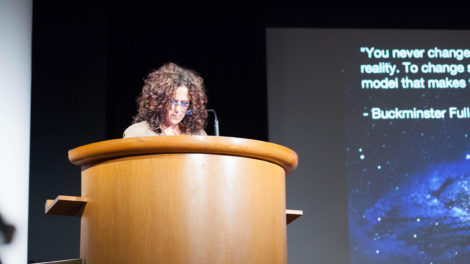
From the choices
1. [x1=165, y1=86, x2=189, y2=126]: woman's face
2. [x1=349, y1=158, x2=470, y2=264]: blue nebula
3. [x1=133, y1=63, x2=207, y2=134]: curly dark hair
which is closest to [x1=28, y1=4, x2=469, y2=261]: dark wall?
[x1=349, y1=158, x2=470, y2=264]: blue nebula

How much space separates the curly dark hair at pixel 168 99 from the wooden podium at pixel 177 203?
3.55 feet

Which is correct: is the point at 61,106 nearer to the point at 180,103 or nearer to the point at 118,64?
the point at 118,64

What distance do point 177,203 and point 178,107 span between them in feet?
4.01

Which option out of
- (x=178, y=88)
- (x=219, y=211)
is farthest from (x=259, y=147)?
(x=178, y=88)

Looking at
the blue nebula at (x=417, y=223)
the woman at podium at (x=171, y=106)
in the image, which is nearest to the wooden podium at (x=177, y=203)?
the woman at podium at (x=171, y=106)

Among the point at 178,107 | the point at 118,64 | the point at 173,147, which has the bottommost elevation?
the point at 173,147

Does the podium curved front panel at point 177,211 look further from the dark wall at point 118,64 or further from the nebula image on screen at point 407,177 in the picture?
the nebula image on screen at point 407,177

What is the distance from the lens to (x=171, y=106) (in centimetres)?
277

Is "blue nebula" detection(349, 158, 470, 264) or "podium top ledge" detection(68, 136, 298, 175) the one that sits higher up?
"podium top ledge" detection(68, 136, 298, 175)

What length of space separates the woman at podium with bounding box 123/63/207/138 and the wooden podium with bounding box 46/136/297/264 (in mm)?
1039

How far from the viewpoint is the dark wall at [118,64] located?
402 cm

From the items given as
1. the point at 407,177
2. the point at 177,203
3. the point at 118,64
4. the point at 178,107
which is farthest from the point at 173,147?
the point at 407,177

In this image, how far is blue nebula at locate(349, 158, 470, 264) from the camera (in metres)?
4.15

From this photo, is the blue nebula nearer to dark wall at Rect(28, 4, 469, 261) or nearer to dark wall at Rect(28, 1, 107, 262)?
dark wall at Rect(28, 4, 469, 261)
